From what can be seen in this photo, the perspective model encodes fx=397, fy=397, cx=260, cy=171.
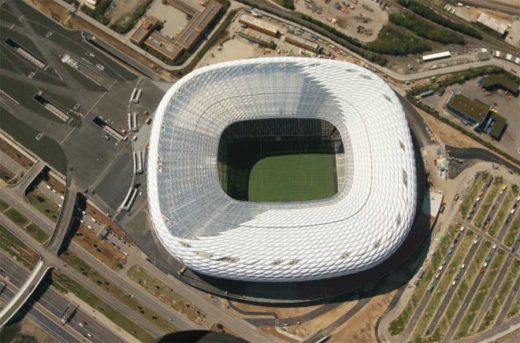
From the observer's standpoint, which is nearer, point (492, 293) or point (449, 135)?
point (492, 293)

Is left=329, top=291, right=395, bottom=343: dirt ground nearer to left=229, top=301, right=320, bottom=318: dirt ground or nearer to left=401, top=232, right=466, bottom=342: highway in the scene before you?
left=401, top=232, right=466, bottom=342: highway

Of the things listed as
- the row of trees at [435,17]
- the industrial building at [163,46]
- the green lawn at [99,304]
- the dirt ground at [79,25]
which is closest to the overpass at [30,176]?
the green lawn at [99,304]

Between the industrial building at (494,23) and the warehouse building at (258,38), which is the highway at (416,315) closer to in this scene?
the industrial building at (494,23)

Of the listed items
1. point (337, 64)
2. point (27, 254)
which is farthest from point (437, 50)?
point (27, 254)

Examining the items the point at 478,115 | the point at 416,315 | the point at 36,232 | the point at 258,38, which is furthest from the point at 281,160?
the point at 36,232

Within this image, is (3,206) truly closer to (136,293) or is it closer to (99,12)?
(136,293)

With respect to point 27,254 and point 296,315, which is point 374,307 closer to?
point 296,315
